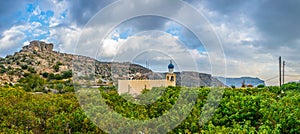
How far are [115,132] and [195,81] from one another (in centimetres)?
493

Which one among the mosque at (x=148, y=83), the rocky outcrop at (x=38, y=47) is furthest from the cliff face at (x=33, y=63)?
the mosque at (x=148, y=83)

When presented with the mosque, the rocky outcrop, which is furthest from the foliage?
the rocky outcrop

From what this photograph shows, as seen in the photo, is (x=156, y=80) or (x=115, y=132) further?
(x=156, y=80)

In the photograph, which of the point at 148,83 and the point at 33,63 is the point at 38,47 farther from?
the point at 148,83

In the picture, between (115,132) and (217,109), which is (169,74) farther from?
(115,132)

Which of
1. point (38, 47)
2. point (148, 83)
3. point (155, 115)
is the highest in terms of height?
point (38, 47)

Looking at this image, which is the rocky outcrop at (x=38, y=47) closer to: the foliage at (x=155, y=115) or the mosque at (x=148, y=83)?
the mosque at (x=148, y=83)

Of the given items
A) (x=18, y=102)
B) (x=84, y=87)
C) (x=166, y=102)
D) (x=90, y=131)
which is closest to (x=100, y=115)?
(x=90, y=131)

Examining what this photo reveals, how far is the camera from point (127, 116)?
6941 mm

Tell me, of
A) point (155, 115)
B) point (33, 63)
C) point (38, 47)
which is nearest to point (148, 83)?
point (155, 115)

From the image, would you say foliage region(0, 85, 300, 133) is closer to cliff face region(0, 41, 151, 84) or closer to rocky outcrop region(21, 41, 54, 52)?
cliff face region(0, 41, 151, 84)

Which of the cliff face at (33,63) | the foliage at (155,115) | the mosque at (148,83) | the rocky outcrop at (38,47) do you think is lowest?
the foliage at (155,115)

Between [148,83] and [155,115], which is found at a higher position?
[148,83]

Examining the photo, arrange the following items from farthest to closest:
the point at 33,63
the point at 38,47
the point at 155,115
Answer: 1. the point at 38,47
2. the point at 33,63
3. the point at 155,115
